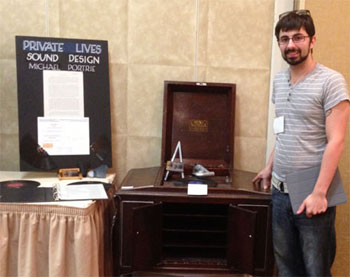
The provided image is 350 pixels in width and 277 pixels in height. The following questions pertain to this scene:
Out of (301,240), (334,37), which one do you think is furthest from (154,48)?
(301,240)

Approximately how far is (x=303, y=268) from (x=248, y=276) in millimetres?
247

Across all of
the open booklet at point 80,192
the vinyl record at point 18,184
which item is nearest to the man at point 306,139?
the open booklet at point 80,192

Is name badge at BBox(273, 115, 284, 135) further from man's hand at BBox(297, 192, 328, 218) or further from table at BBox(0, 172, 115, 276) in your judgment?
table at BBox(0, 172, 115, 276)

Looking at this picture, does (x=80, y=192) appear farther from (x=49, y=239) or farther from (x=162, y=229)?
(x=162, y=229)

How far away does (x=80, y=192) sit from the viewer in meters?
1.55

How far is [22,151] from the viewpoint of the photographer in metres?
1.84

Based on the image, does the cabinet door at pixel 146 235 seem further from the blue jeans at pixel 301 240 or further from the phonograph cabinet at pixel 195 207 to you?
the blue jeans at pixel 301 240

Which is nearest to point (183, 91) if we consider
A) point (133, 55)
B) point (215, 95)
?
point (215, 95)

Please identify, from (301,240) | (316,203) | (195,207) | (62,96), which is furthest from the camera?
(62,96)

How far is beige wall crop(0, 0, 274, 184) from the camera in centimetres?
190

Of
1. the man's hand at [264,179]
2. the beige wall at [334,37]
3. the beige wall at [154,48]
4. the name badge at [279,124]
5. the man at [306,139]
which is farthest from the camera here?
the beige wall at [154,48]

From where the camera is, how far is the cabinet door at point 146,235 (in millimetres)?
1483

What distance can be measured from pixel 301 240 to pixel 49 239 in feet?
3.40

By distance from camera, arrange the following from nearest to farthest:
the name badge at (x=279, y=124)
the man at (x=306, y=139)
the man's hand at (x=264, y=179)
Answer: the man at (x=306, y=139), the name badge at (x=279, y=124), the man's hand at (x=264, y=179)
